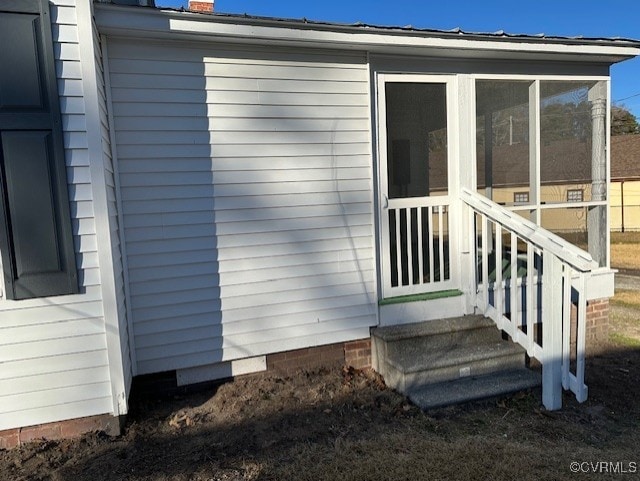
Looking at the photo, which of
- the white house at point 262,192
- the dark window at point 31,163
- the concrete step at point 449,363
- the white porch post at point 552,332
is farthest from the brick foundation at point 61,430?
the white porch post at point 552,332

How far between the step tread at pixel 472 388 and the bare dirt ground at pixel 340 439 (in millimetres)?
69

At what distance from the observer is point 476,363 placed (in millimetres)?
3746

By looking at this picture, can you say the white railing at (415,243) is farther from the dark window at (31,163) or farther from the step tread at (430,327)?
the dark window at (31,163)

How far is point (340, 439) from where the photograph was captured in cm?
299

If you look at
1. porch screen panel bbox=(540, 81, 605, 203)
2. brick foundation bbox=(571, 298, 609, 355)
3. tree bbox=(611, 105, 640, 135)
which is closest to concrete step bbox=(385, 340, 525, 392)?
brick foundation bbox=(571, 298, 609, 355)

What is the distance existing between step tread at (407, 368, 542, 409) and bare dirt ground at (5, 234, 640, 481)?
69 mm

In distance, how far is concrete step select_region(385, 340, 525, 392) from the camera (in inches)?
141

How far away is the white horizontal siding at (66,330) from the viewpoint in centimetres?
275

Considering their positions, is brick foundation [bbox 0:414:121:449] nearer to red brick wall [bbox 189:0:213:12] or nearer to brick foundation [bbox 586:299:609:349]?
red brick wall [bbox 189:0:213:12]

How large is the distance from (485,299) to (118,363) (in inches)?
120

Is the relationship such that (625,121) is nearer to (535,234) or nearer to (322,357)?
(535,234)

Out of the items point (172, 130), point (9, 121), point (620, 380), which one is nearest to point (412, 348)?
point (620, 380)

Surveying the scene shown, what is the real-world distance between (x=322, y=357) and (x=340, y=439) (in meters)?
1.06

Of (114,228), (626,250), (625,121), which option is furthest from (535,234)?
(625,121)
